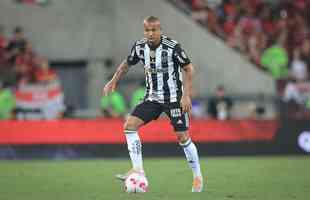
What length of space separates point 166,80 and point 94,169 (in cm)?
458

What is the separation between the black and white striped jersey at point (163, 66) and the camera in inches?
423

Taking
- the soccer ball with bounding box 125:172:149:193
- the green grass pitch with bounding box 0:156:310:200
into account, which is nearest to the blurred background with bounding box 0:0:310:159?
the green grass pitch with bounding box 0:156:310:200

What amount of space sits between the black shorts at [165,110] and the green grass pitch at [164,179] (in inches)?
34.3

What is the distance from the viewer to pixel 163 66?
10.8 metres

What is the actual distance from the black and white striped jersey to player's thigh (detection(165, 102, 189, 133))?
80 mm

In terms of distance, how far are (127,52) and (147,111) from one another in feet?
38.8

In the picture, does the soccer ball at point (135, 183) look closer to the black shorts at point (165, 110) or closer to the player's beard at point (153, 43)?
the black shorts at point (165, 110)

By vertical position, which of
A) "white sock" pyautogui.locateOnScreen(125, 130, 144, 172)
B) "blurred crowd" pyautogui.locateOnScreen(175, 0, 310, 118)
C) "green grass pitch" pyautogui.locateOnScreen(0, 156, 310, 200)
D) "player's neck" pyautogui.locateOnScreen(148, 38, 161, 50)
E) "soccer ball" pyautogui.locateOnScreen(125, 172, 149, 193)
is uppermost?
"blurred crowd" pyautogui.locateOnScreen(175, 0, 310, 118)

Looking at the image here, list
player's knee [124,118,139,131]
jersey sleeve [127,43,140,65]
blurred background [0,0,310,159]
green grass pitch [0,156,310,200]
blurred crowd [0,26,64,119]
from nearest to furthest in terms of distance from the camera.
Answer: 1. green grass pitch [0,156,310,200]
2. player's knee [124,118,139,131]
3. jersey sleeve [127,43,140,65]
4. blurred crowd [0,26,64,119]
5. blurred background [0,0,310,159]

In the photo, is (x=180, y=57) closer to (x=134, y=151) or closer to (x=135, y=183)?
(x=134, y=151)

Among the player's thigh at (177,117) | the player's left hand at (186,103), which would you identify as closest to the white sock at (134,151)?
the player's thigh at (177,117)

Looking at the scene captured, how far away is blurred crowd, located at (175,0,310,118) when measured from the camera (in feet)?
72.1

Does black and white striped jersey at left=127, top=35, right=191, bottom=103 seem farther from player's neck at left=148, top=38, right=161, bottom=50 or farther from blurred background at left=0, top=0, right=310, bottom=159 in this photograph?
blurred background at left=0, top=0, right=310, bottom=159

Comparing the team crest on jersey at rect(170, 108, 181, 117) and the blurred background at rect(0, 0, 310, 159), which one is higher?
the blurred background at rect(0, 0, 310, 159)
